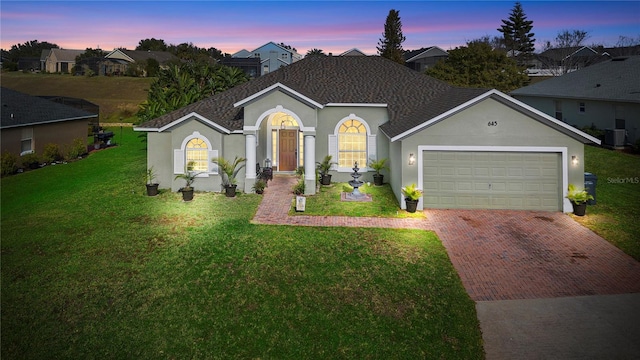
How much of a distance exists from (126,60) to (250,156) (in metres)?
87.1

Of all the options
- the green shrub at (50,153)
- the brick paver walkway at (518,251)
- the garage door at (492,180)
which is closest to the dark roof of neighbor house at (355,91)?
the garage door at (492,180)

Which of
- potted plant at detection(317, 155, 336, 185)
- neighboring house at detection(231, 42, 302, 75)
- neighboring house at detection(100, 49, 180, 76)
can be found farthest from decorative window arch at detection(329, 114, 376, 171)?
neighboring house at detection(100, 49, 180, 76)

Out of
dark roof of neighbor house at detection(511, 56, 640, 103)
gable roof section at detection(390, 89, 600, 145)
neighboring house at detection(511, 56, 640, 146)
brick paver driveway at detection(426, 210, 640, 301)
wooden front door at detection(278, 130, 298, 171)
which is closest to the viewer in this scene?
brick paver driveway at detection(426, 210, 640, 301)

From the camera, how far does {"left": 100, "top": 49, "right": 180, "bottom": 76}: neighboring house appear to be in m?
85.7

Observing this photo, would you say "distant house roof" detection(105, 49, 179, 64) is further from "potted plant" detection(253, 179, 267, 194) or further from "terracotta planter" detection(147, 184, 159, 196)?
"potted plant" detection(253, 179, 267, 194)

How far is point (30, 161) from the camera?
2400cm

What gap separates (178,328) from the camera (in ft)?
26.7

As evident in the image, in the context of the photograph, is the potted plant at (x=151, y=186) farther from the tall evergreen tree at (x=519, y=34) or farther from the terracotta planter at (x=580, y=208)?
the tall evergreen tree at (x=519, y=34)

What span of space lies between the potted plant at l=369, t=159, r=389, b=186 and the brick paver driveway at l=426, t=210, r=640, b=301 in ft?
16.0

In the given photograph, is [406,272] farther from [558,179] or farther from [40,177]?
[40,177]

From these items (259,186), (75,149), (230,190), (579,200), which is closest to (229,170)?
(230,190)

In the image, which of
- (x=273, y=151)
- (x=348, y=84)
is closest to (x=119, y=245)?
(x=273, y=151)

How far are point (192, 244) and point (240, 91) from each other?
1234 centimetres

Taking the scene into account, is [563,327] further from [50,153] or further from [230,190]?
[50,153]
